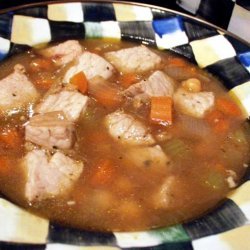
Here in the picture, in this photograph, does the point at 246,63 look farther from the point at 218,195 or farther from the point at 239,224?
the point at 239,224

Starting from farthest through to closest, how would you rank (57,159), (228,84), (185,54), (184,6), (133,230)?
(184,6) < (185,54) < (228,84) < (57,159) < (133,230)

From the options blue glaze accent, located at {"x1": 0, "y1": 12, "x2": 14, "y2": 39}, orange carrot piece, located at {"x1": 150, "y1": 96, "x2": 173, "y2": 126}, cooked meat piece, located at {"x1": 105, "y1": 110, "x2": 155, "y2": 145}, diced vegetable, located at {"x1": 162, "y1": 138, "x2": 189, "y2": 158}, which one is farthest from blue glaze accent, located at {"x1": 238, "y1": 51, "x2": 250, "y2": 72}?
blue glaze accent, located at {"x1": 0, "y1": 12, "x2": 14, "y2": 39}

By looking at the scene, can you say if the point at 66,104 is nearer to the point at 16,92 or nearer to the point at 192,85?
the point at 16,92

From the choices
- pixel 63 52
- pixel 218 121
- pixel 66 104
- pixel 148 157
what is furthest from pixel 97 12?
pixel 148 157

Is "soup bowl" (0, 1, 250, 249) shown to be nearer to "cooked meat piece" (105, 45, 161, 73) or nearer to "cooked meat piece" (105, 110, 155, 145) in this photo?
"cooked meat piece" (105, 45, 161, 73)

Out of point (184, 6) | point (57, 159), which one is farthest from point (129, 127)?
point (184, 6)

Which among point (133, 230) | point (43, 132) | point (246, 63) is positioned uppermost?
point (246, 63)

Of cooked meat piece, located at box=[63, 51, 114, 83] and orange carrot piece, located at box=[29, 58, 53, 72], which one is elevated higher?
cooked meat piece, located at box=[63, 51, 114, 83]
